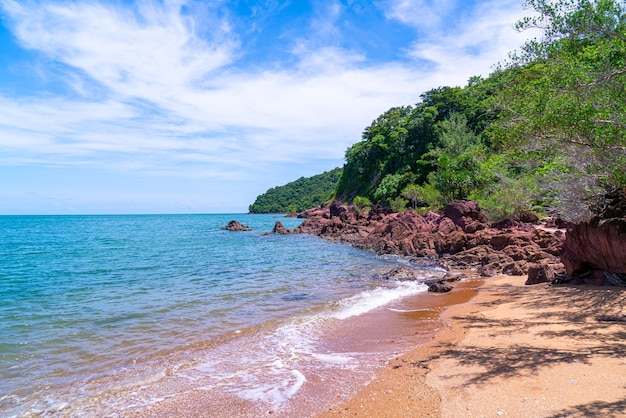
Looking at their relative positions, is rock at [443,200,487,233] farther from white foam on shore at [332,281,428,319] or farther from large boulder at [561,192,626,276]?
large boulder at [561,192,626,276]

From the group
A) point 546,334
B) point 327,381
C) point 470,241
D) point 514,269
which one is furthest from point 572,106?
point 470,241

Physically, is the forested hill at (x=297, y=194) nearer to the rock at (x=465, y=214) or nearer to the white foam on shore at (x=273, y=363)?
the rock at (x=465, y=214)

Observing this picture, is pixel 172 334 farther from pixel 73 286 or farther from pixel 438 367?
pixel 73 286

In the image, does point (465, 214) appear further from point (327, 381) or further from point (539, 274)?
point (327, 381)

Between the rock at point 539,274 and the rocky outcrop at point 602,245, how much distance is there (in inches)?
48.2

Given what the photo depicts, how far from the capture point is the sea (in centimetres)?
654

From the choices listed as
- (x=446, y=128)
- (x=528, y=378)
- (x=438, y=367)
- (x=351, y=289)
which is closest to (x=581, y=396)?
(x=528, y=378)

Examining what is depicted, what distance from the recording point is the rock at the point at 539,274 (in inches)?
541

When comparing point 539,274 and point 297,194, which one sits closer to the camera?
point 539,274

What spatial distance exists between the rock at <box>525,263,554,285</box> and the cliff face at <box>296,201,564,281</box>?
5 centimetres

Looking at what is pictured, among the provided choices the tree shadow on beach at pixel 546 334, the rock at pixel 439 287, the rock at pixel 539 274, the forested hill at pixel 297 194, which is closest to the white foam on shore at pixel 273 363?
the tree shadow on beach at pixel 546 334

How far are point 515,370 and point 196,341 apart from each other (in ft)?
24.1

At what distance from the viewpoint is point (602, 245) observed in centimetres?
1106

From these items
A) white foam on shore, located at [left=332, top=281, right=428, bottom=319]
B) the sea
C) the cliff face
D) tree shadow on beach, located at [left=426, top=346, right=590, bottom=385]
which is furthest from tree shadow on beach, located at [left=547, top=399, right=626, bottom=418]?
the cliff face
